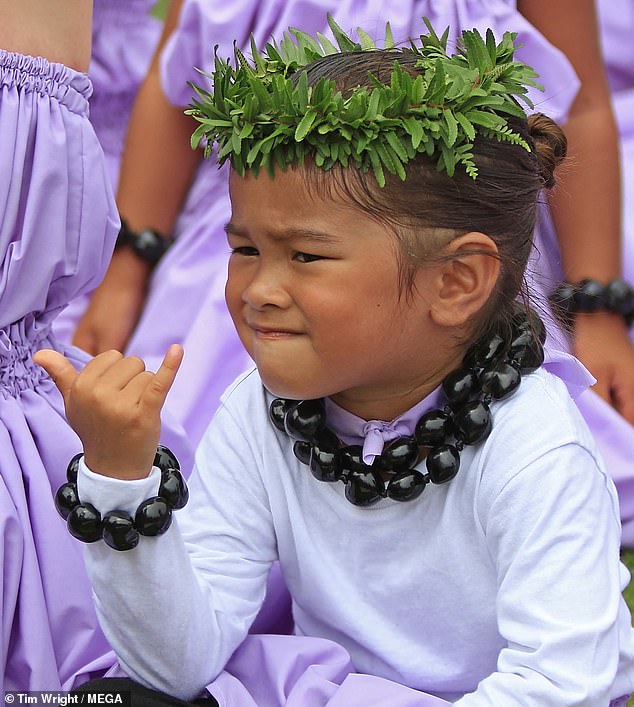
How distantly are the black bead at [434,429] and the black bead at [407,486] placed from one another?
0.05m

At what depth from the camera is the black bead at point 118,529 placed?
1.36 meters

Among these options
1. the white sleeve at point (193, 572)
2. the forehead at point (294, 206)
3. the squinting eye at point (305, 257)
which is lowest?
the white sleeve at point (193, 572)

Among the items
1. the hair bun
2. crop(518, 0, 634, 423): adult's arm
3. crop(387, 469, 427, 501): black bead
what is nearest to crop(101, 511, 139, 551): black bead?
crop(387, 469, 427, 501): black bead

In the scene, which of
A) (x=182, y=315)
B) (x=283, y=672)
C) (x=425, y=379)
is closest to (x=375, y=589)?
(x=283, y=672)

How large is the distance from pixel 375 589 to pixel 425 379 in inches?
12.3

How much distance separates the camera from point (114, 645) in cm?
151

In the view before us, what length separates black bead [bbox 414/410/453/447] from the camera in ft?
4.94

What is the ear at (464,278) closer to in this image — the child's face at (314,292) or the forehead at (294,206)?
the child's face at (314,292)

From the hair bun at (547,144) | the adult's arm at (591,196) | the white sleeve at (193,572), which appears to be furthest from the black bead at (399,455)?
the adult's arm at (591,196)

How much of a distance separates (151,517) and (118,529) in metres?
0.04

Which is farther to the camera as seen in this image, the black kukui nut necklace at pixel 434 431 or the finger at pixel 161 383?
the black kukui nut necklace at pixel 434 431

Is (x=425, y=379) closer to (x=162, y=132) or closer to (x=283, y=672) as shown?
(x=283, y=672)

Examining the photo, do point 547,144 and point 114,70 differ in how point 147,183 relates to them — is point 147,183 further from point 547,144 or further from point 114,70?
point 547,144

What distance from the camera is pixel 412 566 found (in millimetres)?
1545
